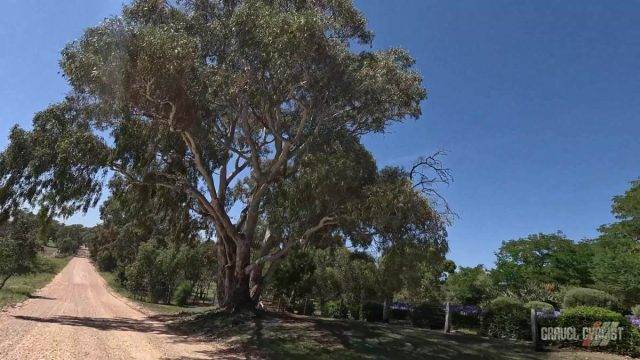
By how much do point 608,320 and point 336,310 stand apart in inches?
757

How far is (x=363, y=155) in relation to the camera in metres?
18.4

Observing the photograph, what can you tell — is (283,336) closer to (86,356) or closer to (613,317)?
(86,356)

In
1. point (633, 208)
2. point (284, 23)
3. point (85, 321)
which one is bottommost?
point (85, 321)

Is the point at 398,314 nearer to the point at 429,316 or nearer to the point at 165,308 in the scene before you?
the point at 429,316

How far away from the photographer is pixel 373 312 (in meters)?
27.4

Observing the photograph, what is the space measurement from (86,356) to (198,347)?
4100 mm

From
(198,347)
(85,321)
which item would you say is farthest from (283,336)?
(85,321)

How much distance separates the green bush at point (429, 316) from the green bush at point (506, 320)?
3.10 meters

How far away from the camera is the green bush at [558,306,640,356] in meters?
14.5

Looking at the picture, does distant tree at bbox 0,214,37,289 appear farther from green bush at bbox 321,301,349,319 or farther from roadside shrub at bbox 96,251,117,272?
roadside shrub at bbox 96,251,117,272

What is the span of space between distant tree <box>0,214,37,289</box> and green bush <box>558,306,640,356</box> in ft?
85.4

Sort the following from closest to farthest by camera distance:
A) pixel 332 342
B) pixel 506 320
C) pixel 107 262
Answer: pixel 332 342 < pixel 506 320 < pixel 107 262

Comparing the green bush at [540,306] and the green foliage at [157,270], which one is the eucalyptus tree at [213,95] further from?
the green foliage at [157,270]

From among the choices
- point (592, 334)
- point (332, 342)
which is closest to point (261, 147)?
point (332, 342)
